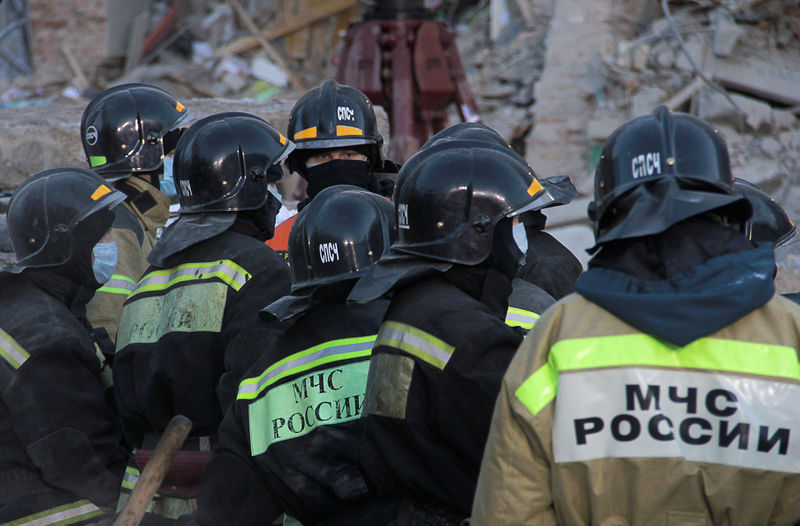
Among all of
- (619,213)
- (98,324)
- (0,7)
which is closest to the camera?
(619,213)

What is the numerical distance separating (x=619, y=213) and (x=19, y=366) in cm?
220

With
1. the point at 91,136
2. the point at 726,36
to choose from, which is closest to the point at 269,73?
the point at 726,36

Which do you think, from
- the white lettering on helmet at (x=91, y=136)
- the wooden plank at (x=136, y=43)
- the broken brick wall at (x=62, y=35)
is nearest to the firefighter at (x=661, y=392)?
the white lettering on helmet at (x=91, y=136)

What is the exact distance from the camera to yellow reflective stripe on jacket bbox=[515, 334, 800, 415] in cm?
197

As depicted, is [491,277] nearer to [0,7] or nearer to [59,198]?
[59,198]

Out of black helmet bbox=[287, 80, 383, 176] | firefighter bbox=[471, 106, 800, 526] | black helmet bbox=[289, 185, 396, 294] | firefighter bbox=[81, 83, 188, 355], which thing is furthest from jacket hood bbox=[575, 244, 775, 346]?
firefighter bbox=[81, 83, 188, 355]

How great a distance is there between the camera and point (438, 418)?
97.3 inches

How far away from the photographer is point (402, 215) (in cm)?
285

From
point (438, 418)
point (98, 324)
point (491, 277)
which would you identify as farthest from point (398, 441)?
point (98, 324)

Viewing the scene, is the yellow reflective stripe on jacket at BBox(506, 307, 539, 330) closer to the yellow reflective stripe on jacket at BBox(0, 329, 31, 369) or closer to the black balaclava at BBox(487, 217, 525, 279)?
the black balaclava at BBox(487, 217, 525, 279)

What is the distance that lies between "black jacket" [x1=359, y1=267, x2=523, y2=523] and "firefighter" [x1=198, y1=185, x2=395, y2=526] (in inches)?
10.2

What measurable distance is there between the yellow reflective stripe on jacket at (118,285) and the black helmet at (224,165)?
759 mm

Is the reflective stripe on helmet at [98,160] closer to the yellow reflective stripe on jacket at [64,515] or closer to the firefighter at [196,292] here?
the firefighter at [196,292]

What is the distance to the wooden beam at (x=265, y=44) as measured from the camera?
1448 centimetres
